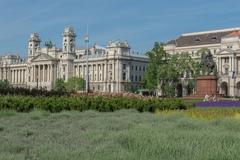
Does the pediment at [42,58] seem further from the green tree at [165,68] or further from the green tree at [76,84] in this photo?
the green tree at [165,68]

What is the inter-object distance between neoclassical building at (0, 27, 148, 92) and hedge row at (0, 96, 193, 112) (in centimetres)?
11244

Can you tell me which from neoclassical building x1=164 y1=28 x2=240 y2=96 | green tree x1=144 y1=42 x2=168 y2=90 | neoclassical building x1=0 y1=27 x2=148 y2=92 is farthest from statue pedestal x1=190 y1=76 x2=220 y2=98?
neoclassical building x1=0 y1=27 x2=148 y2=92

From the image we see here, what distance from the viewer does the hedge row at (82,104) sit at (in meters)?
29.0

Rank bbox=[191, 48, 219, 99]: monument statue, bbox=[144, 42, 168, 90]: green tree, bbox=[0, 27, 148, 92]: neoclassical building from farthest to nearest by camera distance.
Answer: bbox=[0, 27, 148, 92]: neoclassical building, bbox=[144, 42, 168, 90]: green tree, bbox=[191, 48, 219, 99]: monument statue

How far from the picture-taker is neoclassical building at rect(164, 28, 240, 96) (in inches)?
4685

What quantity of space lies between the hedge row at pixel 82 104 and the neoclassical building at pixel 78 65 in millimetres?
112441

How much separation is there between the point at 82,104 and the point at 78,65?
132336mm

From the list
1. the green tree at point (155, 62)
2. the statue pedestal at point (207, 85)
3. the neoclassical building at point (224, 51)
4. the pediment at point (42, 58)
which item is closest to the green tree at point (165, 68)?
the green tree at point (155, 62)

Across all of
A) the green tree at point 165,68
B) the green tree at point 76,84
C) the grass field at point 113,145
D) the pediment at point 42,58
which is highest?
the pediment at point 42,58

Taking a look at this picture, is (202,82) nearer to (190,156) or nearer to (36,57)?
(190,156)

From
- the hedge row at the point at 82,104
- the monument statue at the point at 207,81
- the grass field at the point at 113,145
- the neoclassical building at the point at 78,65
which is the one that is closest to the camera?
the grass field at the point at 113,145

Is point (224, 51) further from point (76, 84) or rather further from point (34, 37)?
point (34, 37)

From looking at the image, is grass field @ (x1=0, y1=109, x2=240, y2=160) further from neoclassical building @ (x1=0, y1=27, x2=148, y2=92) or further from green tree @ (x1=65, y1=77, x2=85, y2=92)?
neoclassical building @ (x1=0, y1=27, x2=148, y2=92)

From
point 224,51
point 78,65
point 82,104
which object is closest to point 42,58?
point 78,65
